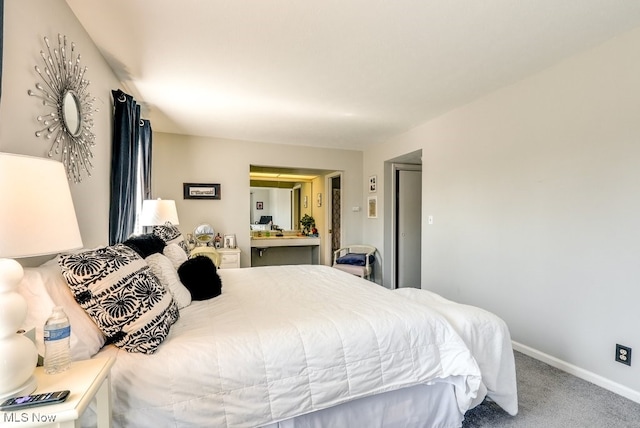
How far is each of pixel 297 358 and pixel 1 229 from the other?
108cm

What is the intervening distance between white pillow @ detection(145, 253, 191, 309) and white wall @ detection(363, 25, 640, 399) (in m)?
2.72

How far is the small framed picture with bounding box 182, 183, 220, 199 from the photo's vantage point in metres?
4.48

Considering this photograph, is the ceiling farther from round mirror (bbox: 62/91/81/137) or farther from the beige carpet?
the beige carpet

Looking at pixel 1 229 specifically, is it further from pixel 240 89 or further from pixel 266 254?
pixel 266 254

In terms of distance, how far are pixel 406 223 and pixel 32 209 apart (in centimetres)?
476

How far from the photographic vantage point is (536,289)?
2.56 metres

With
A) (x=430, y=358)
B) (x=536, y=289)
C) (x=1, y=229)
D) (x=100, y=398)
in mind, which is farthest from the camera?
(x=536, y=289)

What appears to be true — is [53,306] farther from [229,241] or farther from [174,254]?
[229,241]

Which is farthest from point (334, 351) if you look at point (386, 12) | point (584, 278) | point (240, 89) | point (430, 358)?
point (240, 89)

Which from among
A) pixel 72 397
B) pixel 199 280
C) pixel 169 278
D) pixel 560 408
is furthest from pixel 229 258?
pixel 560 408

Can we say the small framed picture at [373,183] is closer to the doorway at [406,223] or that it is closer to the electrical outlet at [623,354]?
the doorway at [406,223]

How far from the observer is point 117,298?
47.6 inches

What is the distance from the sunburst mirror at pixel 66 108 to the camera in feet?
4.94

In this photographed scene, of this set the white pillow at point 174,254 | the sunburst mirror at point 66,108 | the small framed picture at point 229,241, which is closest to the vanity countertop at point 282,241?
the small framed picture at point 229,241
